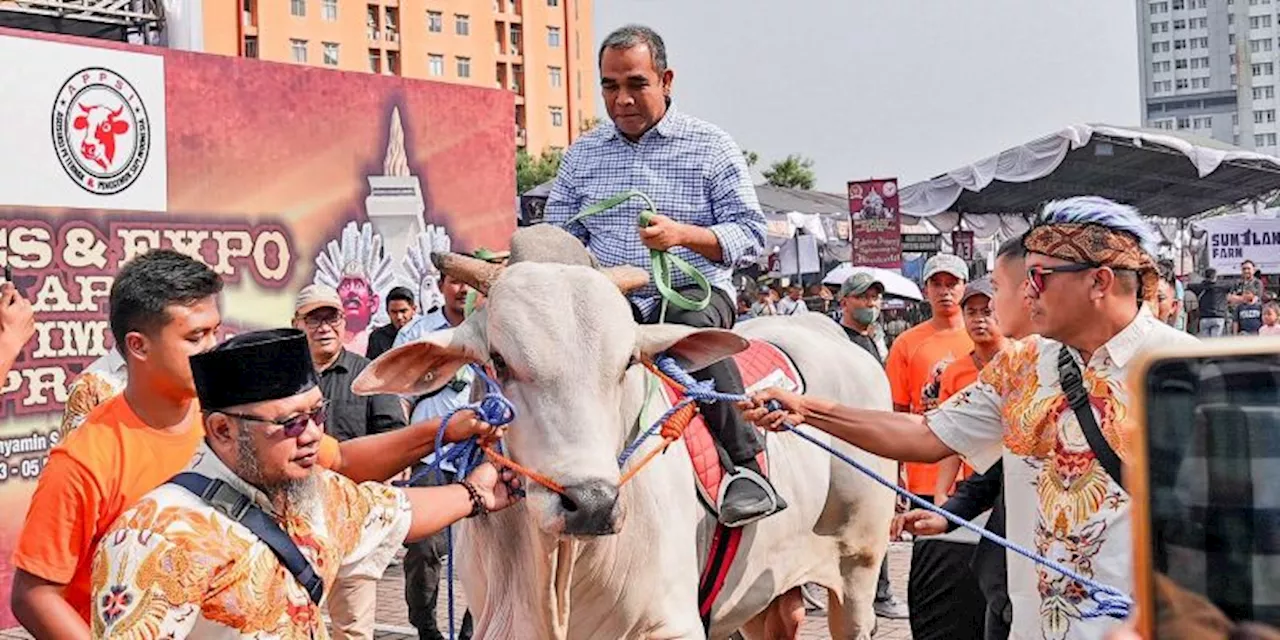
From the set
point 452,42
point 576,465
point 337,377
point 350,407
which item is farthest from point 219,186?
point 452,42

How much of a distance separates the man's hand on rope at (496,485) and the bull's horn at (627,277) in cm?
77

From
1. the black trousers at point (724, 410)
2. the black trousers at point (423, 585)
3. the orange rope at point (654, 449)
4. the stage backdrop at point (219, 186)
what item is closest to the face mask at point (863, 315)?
the black trousers at point (423, 585)

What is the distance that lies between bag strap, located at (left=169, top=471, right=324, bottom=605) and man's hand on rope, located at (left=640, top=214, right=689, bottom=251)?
189 centimetres

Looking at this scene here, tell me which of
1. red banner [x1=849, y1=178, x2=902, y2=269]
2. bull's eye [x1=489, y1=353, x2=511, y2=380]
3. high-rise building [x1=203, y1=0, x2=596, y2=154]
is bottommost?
bull's eye [x1=489, y1=353, x2=511, y2=380]

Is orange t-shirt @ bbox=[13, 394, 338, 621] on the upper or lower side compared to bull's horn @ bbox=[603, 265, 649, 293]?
lower

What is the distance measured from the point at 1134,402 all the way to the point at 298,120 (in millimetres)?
9940

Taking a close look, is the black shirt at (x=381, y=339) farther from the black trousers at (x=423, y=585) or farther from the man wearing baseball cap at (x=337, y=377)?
the black trousers at (x=423, y=585)

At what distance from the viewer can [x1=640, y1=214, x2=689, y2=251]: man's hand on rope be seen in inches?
182

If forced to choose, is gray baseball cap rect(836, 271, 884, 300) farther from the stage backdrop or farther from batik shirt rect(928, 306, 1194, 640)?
batik shirt rect(928, 306, 1194, 640)

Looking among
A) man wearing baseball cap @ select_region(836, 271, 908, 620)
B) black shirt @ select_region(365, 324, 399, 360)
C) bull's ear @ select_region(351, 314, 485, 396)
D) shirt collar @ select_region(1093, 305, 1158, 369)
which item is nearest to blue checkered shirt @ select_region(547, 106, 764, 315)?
bull's ear @ select_region(351, 314, 485, 396)

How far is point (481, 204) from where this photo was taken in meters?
12.1

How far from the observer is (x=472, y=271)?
4.41m

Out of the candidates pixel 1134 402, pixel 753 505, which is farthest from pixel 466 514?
pixel 1134 402

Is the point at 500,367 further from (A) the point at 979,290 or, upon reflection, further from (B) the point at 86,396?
(A) the point at 979,290
